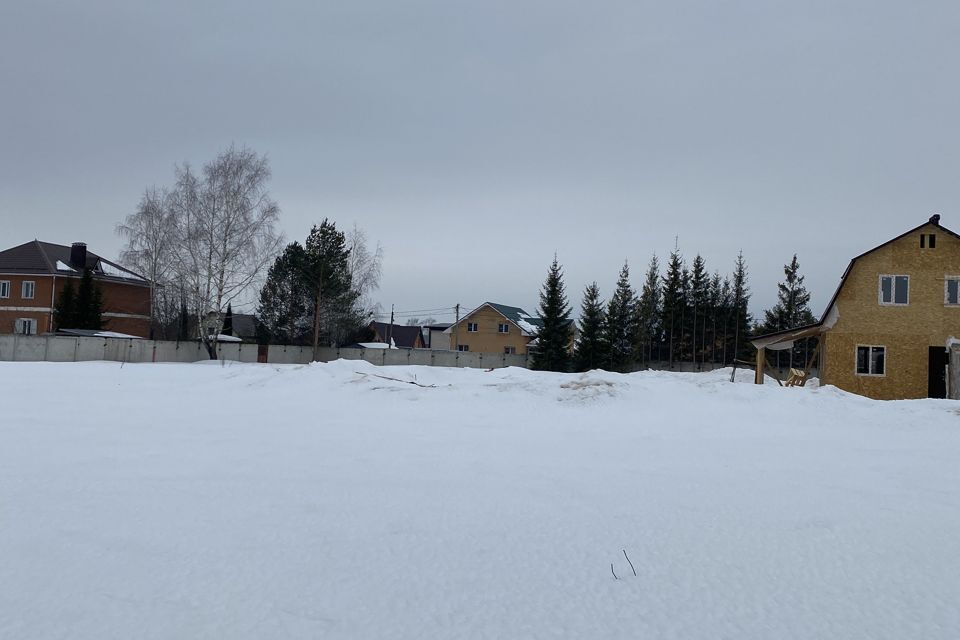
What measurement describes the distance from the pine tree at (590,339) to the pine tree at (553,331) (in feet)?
2.61

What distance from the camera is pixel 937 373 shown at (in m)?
20.2

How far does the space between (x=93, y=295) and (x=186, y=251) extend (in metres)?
11.5

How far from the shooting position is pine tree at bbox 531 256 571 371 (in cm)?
3756

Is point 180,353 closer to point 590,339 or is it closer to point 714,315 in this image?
point 590,339

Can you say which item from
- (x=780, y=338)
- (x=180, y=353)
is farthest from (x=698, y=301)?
(x=180, y=353)

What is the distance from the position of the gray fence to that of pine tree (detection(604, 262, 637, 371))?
669cm

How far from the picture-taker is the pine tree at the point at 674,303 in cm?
4409

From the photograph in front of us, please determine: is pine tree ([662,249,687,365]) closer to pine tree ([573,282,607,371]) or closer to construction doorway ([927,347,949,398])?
pine tree ([573,282,607,371])

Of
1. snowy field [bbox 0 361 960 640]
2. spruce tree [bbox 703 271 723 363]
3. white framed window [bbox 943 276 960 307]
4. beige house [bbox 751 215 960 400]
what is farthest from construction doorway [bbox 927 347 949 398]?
spruce tree [bbox 703 271 723 363]

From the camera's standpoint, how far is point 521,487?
226 inches

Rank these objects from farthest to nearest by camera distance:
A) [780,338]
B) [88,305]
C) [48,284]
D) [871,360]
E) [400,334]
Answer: [400,334], [48,284], [88,305], [780,338], [871,360]

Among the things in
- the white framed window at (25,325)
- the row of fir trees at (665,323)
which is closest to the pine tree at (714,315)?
the row of fir trees at (665,323)

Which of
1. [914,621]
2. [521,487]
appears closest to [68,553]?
→ [521,487]

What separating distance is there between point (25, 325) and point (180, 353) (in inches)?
586
